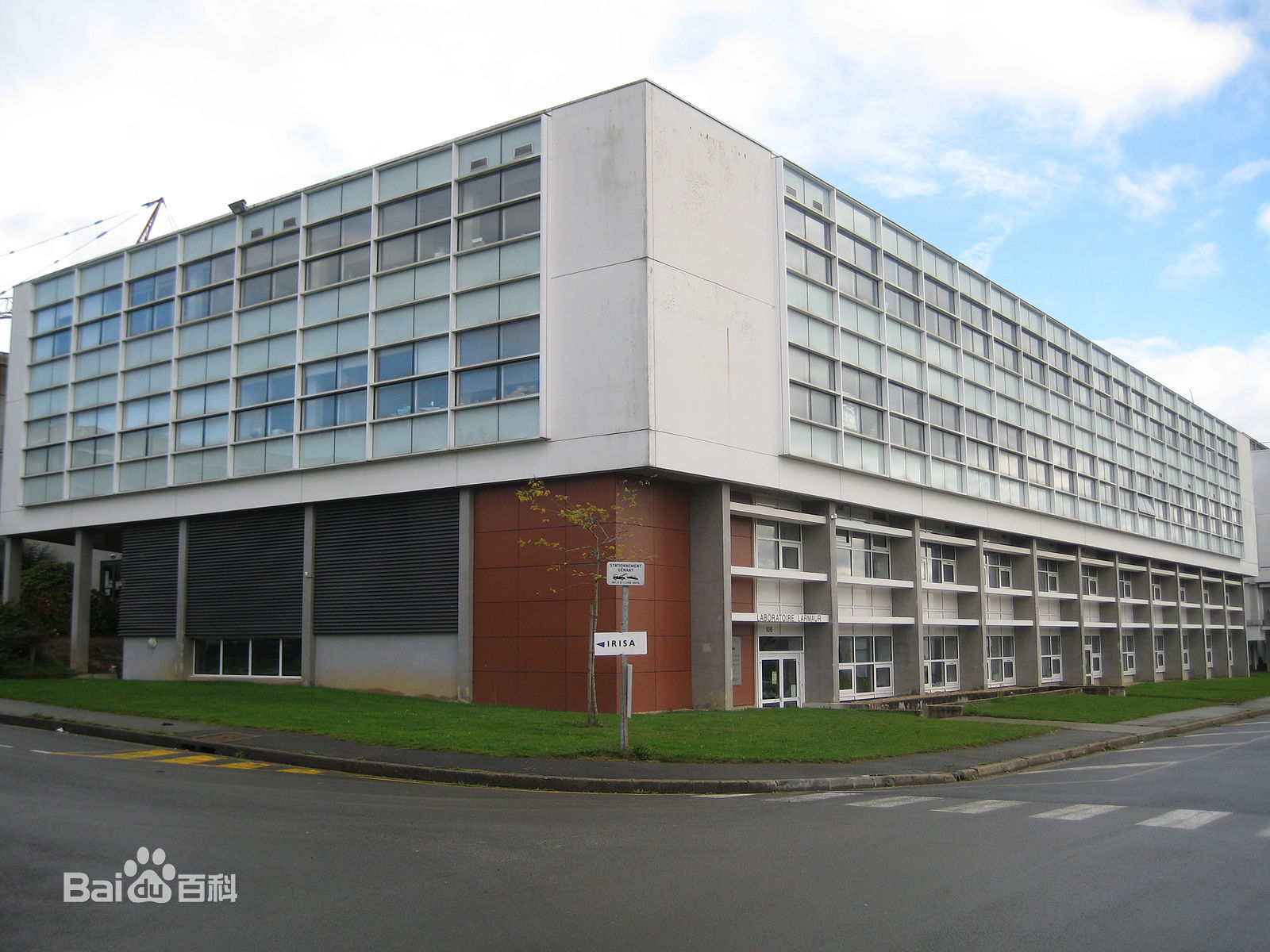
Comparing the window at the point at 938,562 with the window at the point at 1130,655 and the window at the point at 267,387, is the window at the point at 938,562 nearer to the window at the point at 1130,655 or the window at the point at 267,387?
the window at the point at 1130,655

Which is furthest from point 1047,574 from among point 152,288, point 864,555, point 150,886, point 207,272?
point 150,886

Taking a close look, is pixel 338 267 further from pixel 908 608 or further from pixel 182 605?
pixel 908 608

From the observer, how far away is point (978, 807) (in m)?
13.2

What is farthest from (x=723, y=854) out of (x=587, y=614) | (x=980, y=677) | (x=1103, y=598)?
(x=1103, y=598)

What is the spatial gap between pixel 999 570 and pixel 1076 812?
3487 centimetres

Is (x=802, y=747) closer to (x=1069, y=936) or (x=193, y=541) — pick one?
(x=1069, y=936)

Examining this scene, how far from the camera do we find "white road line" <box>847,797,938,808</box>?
1352cm

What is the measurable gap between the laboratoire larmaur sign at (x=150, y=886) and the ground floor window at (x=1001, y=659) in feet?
130

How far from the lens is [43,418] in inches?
1681

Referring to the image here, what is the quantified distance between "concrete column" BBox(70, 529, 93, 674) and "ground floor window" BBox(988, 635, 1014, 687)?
3626 centimetres

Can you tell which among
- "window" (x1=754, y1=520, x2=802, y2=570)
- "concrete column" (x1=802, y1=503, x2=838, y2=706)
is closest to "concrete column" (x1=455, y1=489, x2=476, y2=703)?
"window" (x1=754, y1=520, x2=802, y2=570)

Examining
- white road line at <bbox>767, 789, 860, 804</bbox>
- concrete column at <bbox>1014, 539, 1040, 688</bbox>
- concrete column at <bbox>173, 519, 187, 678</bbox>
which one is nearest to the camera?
white road line at <bbox>767, 789, 860, 804</bbox>

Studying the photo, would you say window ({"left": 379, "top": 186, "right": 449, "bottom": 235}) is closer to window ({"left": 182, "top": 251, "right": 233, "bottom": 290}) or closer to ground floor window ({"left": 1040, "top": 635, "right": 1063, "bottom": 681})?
window ({"left": 182, "top": 251, "right": 233, "bottom": 290})

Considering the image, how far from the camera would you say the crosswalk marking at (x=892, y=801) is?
44.4 ft
